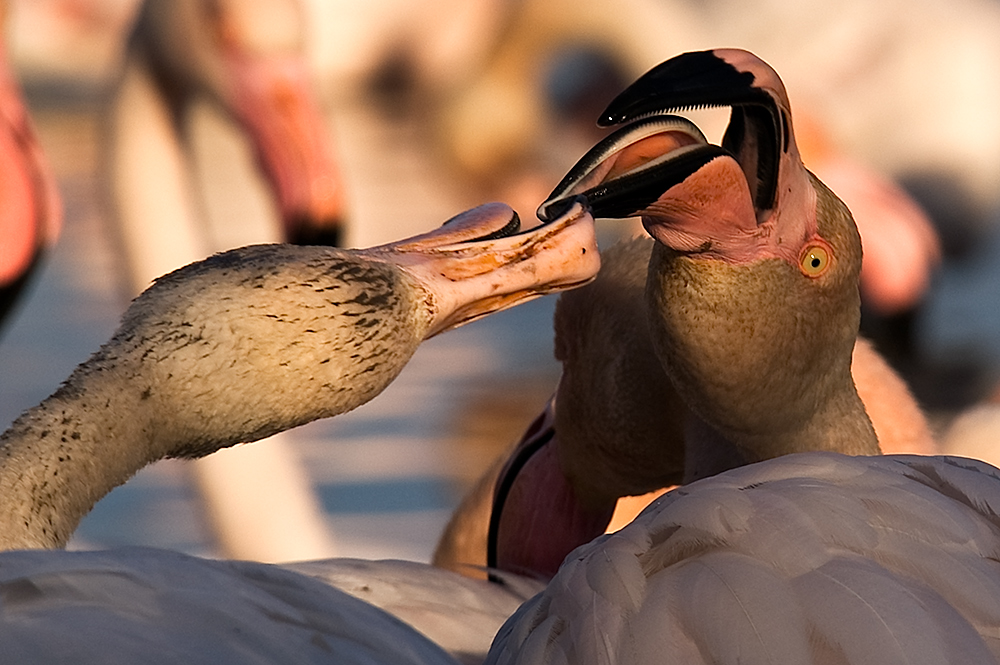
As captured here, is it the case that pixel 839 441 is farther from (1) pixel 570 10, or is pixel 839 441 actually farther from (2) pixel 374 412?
(1) pixel 570 10

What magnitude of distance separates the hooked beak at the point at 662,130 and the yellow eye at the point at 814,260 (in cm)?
10

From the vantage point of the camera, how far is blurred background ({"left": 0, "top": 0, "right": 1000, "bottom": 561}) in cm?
322

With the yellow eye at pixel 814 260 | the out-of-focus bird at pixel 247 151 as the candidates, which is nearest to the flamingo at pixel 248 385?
the yellow eye at pixel 814 260

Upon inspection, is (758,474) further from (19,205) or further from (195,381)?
(19,205)

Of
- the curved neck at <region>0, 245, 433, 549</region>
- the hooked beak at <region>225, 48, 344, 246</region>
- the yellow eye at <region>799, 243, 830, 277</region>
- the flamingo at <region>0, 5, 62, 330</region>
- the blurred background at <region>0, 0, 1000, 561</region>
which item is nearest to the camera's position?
the curved neck at <region>0, 245, 433, 549</region>

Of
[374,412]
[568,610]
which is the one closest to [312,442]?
[374,412]

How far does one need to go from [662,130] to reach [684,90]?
3cm

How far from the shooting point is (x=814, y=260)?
49.8 inches

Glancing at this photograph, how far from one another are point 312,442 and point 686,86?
10.6 ft

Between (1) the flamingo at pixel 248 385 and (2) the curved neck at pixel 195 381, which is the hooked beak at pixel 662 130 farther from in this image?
(2) the curved neck at pixel 195 381

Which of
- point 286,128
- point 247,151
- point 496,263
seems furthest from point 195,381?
point 247,151

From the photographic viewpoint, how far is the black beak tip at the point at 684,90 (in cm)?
117

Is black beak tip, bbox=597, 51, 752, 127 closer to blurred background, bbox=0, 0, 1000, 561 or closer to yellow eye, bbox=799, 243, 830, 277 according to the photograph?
yellow eye, bbox=799, 243, 830, 277

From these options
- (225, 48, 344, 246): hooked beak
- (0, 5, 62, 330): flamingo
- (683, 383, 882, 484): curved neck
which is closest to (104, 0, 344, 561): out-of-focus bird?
(225, 48, 344, 246): hooked beak
